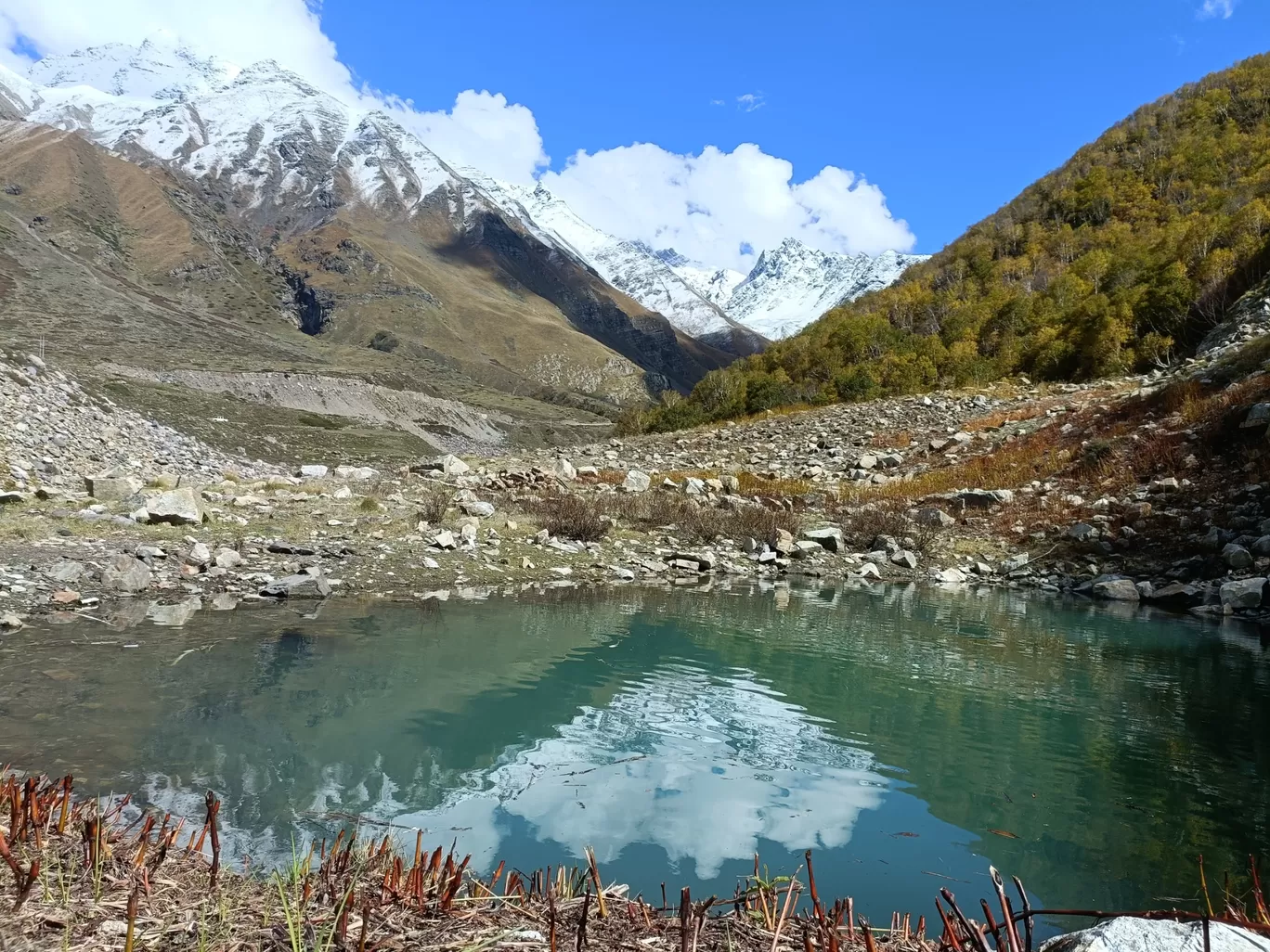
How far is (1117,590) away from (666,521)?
7662 millimetres

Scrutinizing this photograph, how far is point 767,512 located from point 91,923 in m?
13.8

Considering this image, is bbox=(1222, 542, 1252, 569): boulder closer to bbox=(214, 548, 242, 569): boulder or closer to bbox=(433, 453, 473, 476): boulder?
bbox=(433, 453, 473, 476): boulder

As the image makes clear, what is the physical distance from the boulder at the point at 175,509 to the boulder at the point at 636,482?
8488mm

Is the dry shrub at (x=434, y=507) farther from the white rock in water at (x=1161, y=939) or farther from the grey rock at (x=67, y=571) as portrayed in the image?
the white rock in water at (x=1161, y=939)

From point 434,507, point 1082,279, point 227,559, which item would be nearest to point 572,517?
point 434,507

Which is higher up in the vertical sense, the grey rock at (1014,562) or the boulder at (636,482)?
the boulder at (636,482)

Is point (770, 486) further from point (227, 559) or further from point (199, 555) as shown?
point (199, 555)

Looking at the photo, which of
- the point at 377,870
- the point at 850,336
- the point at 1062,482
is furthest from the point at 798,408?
the point at 377,870

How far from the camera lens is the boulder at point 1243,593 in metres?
10.6

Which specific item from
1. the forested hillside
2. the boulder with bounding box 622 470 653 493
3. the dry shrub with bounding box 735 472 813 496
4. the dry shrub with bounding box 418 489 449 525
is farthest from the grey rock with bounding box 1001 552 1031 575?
the forested hillside

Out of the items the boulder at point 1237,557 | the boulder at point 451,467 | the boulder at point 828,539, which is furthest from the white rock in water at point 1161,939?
the boulder at point 451,467

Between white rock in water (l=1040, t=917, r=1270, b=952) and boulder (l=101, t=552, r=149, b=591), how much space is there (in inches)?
370

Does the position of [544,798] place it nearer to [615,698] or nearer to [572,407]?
[615,698]

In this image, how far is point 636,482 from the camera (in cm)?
1709
